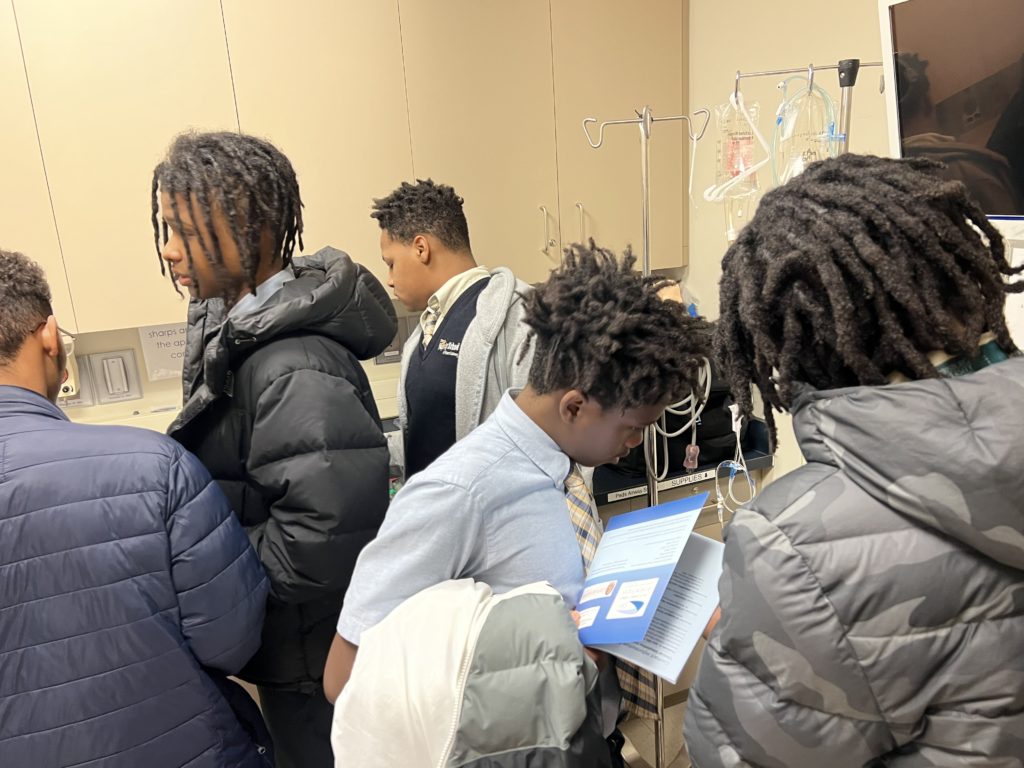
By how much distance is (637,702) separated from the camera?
0.87m

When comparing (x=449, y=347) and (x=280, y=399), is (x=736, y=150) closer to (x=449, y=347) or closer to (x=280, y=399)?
(x=449, y=347)

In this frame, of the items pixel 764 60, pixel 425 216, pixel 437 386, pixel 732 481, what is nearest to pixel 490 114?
pixel 425 216

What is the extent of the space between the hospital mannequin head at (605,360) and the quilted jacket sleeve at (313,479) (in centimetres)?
28

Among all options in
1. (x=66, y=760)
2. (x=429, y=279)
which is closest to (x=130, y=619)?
(x=66, y=760)

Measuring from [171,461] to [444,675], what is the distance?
53 centimetres

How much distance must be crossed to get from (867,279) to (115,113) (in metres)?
2.03

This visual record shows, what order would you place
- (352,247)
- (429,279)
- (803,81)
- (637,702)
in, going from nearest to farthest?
(637,702) < (429,279) < (803,81) < (352,247)

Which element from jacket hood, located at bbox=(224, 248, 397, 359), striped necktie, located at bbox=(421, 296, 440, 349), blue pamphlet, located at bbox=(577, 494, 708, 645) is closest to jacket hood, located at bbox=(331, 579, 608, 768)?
blue pamphlet, located at bbox=(577, 494, 708, 645)

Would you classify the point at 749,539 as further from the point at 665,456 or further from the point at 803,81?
the point at 803,81

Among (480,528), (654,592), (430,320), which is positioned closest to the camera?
(654,592)

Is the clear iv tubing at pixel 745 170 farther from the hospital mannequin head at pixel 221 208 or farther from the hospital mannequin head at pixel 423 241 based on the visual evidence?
the hospital mannequin head at pixel 221 208

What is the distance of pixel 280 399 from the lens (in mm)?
1006

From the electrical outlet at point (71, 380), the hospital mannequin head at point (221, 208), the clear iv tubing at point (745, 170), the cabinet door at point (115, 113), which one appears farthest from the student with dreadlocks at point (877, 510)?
the electrical outlet at point (71, 380)

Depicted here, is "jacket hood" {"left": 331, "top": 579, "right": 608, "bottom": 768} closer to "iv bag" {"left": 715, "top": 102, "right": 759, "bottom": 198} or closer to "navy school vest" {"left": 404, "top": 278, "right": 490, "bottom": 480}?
"navy school vest" {"left": 404, "top": 278, "right": 490, "bottom": 480}
